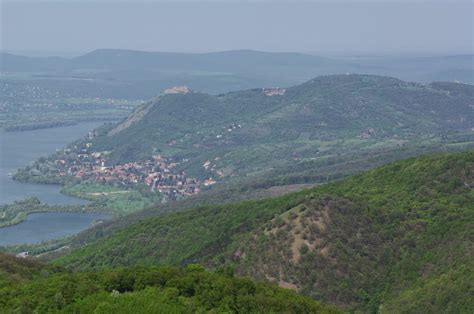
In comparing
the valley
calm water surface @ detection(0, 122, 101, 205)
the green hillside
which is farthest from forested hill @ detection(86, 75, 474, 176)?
the green hillside

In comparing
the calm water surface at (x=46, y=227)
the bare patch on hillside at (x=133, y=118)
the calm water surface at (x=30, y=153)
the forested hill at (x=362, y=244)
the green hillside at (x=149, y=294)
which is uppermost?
the green hillside at (x=149, y=294)

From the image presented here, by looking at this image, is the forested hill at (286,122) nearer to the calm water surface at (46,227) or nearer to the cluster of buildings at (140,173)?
the cluster of buildings at (140,173)

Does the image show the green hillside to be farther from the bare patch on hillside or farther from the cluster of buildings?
the bare patch on hillside

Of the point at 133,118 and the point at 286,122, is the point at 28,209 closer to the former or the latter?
the point at 286,122

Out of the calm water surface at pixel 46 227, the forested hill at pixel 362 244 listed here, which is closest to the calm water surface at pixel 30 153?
Result: the calm water surface at pixel 46 227

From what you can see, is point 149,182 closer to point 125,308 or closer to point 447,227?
point 447,227

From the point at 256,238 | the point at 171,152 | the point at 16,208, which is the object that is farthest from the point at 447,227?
the point at 171,152

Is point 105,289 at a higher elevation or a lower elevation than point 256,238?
higher
